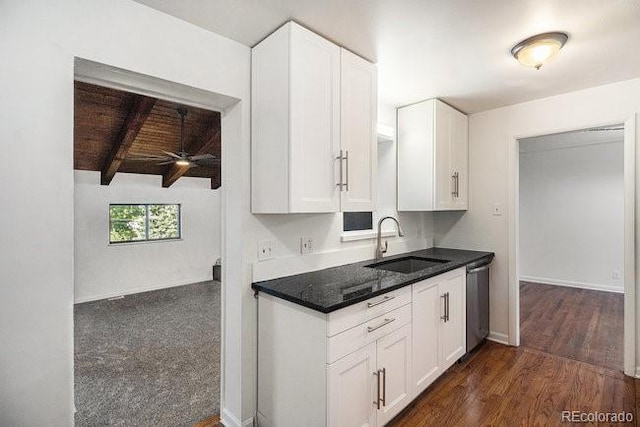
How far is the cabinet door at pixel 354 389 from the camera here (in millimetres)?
1490

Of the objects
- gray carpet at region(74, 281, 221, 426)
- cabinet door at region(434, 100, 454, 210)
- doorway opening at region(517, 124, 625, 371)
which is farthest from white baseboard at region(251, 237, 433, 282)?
doorway opening at region(517, 124, 625, 371)

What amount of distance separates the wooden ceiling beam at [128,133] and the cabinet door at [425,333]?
331 centimetres

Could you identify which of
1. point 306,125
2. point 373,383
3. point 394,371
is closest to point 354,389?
point 373,383

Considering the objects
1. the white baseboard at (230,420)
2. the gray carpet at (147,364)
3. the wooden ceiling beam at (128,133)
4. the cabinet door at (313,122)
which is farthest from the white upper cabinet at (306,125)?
the wooden ceiling beam at (128,133)

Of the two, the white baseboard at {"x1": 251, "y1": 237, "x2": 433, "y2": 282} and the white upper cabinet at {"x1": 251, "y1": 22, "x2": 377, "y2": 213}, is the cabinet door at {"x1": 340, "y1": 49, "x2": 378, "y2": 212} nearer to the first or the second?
the white upper cabinet at {"x1": 251, "y1": 22, "x2": 377, "y2": 213}

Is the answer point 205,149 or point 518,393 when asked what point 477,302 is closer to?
point 518,393

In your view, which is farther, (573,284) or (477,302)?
(573,284)

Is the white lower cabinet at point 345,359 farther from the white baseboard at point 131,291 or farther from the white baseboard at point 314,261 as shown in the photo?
the white baseboard at point 131,291

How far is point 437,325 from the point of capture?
2303 millimetres

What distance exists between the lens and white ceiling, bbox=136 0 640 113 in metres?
1.53

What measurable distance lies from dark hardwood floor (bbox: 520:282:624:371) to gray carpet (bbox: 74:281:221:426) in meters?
3.11

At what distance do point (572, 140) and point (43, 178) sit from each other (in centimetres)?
622

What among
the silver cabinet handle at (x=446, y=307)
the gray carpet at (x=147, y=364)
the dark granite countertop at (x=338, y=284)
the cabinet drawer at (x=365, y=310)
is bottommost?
the gray carpet at (x=147, y=364)

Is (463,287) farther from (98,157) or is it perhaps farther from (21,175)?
(98,157)
